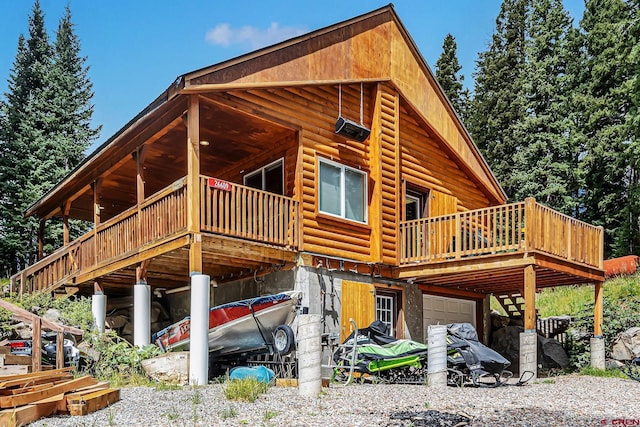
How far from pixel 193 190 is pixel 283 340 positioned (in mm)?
3296

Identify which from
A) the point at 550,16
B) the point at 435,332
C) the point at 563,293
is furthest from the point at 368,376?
the point at 550,16

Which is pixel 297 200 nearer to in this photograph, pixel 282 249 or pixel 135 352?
pixel 282 249

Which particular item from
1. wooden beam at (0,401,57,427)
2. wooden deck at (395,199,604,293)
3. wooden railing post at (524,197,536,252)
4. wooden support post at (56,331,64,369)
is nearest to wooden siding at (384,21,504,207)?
wooden deck at (395,199,604,293)

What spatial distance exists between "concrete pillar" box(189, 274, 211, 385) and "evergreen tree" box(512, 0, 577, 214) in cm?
2242

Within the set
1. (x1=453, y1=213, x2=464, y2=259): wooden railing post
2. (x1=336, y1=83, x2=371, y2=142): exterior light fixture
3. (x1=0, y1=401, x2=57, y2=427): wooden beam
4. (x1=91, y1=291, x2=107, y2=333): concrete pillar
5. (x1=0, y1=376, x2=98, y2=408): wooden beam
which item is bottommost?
(x1=0, y1=401, x2=57, y2=427): wooden beam

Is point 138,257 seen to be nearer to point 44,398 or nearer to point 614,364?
point 44,398

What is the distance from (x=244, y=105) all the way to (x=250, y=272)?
3862mm

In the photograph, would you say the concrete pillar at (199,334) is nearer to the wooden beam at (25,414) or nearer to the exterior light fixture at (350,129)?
the wooden beam at (25,414)

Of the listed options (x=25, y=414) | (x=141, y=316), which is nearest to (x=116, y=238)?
(x=141, y=316)

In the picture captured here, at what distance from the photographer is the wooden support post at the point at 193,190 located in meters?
11.5

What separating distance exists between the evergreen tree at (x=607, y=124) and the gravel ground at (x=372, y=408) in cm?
1921

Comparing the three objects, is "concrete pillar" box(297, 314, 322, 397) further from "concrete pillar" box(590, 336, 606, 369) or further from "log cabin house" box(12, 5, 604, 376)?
"concrete pillar" box(590, 336, 606, 369)

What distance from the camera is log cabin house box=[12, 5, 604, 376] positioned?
12562 mm

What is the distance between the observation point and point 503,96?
33.6 m
